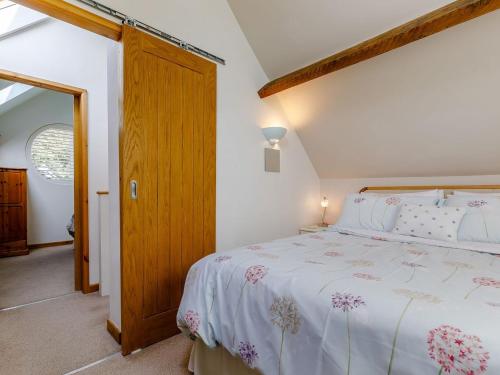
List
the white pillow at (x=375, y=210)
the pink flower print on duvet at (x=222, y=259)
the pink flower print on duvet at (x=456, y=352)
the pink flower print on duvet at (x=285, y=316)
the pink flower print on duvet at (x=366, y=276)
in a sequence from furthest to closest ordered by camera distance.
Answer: the white pillow at (x=375, y=210)
the pink flower print on duvet at (x=222, y=259)
the pink flower print on duvet at (x=366, y=276)
the pink flower print on duvet at (x=285, y=316)
the pink flower print on duvet at (x=456, y=352)

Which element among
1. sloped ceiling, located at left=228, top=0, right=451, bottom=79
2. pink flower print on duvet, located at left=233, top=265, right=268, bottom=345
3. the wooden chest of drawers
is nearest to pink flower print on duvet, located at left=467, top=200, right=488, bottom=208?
sloped ceiling, located at left=228, top=0, right=451, bottom=79

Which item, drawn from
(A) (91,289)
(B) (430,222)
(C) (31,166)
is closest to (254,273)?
(B) (430,222)

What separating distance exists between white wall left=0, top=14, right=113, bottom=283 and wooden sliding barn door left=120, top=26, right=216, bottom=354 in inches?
50.0

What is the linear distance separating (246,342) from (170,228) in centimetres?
112

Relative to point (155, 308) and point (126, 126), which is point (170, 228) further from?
point (126, 126)

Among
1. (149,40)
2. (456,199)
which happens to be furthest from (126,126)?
(456,199)

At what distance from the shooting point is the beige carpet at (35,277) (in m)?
2.65

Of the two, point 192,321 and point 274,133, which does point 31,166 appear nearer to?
point 274,133

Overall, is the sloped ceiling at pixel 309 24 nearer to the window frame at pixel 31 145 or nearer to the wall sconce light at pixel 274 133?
the wall sconce light at pixel 274 133

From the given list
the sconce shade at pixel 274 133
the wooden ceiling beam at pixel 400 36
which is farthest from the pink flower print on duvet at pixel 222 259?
the wooden ceiling beam at pixel 400 36

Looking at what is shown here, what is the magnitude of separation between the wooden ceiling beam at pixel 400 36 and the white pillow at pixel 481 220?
4.30 ft

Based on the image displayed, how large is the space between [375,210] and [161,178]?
1.93 meters

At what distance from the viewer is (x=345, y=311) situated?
946 millimetres

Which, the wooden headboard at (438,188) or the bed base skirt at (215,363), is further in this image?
the wooden headboard at (438,188)
